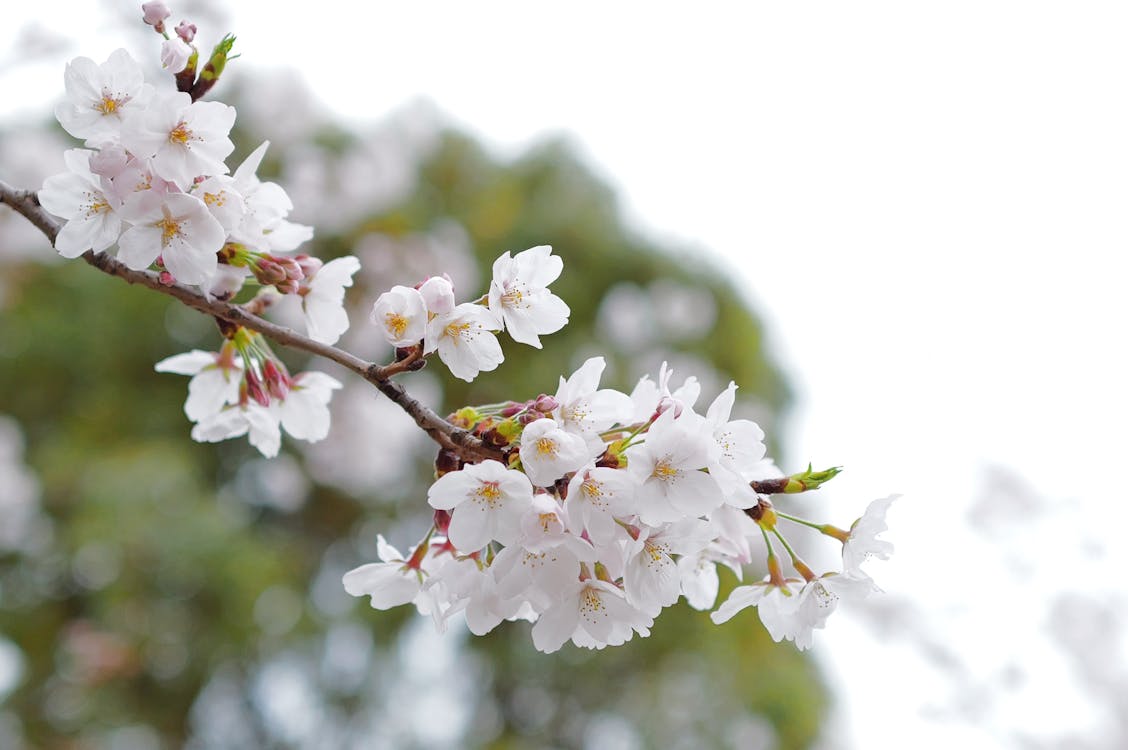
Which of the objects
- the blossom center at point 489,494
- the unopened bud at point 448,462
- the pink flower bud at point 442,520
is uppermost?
the blossom center at point 489,494

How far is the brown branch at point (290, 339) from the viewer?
1.99ft

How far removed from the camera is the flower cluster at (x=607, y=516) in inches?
22.7

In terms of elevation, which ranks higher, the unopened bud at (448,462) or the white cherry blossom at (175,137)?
the white cherry blossom at (175,137)

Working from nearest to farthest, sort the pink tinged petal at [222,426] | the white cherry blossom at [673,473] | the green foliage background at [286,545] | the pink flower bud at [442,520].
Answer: the white cherry blossom at [673,473]
the pink flower bud at [442,520]
the pink tinged petal at [222,426]
the green foliage background at [286,545]

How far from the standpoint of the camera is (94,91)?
2.08 ft

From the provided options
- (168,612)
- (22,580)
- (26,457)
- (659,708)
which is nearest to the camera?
(168,612)

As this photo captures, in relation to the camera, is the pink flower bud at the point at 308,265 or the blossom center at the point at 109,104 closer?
the blossom center at the point at 109,104

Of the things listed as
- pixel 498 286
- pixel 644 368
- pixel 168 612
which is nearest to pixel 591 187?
pixel 644 368

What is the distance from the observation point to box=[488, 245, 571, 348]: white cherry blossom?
65 cm

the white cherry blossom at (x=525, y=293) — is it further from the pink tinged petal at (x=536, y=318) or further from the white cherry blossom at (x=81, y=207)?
the white cherry blossom at (x=81, y=207)

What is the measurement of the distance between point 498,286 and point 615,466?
15 centimetres

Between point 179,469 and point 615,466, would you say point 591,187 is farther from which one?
point 615,466

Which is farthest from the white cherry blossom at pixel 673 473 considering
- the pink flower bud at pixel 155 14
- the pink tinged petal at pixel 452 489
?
the pink flower bud at pixel 155 14

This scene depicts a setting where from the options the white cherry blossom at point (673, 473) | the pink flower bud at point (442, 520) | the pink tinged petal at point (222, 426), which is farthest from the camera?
the pink tinged petal at point (222, 426)
